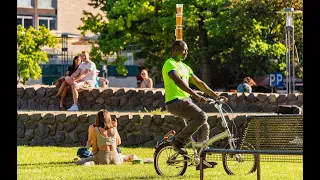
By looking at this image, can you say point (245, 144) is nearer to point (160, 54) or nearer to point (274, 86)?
point (274, 86)

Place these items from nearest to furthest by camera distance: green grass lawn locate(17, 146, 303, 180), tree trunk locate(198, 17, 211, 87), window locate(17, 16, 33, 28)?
green grass lawn locate(17, 146, 303, 180), tree trunk locate(198, 17, 211, 87), window locate(17, 16, 33, 28)

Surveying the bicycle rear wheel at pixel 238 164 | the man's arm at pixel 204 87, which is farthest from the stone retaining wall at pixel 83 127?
the man's arm at pixel 204 87

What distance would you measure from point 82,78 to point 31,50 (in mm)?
41588

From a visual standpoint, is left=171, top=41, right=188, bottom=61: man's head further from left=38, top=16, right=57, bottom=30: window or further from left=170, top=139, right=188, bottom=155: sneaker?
left=38, top=16, right=57, bottom=30: window

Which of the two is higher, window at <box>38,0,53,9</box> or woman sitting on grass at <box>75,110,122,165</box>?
window at <box>38,0,53,9</box>

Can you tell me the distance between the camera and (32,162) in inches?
545

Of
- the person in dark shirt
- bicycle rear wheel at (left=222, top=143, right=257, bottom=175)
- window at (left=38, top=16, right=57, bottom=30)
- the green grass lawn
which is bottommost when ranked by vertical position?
the green grass lawn

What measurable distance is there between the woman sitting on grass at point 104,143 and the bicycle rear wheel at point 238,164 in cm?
204

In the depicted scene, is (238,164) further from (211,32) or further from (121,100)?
(211,32)

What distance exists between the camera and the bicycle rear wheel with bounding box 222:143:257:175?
11.5 m

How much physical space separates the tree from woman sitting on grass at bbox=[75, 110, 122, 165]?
1916 inches

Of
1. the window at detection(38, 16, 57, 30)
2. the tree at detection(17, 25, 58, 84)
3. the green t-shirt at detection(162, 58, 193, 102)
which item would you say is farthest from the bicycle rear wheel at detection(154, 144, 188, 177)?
the window at detection(38, 16, 57, 30)

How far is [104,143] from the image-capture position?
12.9 metres

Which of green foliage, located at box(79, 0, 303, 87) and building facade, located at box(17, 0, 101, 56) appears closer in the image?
green foliage, located at box(79, 0, 303, 87)
